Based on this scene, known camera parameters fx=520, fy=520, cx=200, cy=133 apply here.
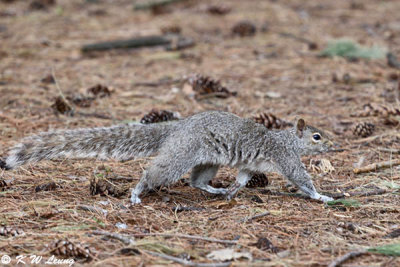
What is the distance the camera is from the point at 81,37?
7.91m

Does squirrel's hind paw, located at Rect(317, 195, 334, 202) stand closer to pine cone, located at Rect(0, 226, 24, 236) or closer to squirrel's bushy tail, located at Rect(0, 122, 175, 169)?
squirrel's bushy tail, located at Rect(0, 122, 175, 169)

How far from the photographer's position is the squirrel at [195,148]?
3.23m

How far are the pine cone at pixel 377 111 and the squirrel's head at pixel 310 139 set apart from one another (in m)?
1.52

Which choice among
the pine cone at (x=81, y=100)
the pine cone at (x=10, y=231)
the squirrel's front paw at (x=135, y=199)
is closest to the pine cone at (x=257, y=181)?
the squirrel's front paw at (x=135, y=199)

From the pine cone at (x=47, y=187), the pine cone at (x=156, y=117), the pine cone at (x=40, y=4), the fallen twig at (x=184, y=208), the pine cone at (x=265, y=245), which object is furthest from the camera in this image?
the pine cone at (x=40, y=4)

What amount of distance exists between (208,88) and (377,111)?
1.74m

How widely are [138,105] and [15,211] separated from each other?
8.41 feet

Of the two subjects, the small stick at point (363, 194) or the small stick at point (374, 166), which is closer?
the small stick at point (363, 194)

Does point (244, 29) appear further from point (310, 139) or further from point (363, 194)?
point (363, 194)

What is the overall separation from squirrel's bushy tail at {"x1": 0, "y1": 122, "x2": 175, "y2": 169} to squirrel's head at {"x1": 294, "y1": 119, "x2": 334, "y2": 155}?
914 millimetres

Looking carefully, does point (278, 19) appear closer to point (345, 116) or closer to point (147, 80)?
point (147, 80)

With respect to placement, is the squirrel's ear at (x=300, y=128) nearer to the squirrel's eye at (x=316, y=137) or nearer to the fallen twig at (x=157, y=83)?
the squirrel's eye at (x=316, y=137)

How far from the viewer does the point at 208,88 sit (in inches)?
220

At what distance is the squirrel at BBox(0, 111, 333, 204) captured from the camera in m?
3.23
